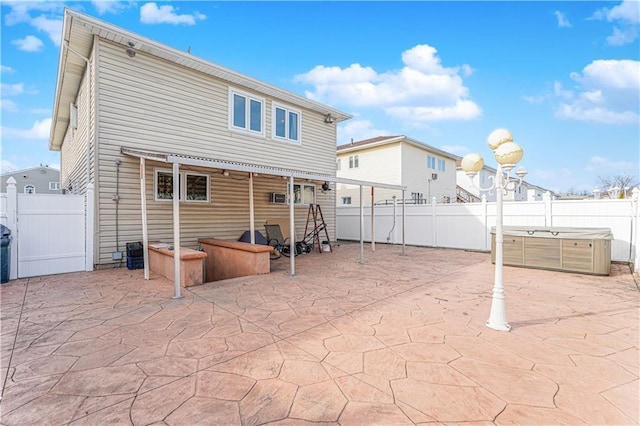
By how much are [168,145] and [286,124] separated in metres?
4.07

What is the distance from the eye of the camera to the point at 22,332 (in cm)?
331

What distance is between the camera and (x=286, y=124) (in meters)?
10.4

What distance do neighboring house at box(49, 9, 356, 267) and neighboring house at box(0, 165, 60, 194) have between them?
906 inches

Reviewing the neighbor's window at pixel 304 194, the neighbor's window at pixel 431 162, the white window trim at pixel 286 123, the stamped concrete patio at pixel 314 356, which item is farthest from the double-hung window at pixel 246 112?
the neighbor's window at pixel 431 162

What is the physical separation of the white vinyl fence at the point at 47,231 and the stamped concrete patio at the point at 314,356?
1.18 m

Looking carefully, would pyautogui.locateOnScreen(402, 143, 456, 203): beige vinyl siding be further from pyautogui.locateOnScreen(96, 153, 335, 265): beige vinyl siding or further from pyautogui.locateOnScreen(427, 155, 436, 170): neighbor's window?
pyautogui.locateOnScreen(96, 153, 335, 265): beige vinyl siding

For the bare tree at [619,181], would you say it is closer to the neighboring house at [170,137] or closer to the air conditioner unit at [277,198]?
the neighboring house at [170,137]

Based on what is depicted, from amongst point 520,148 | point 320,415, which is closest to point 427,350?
point 320,415

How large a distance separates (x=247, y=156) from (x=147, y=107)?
293 centimetres

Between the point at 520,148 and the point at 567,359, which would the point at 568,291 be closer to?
the point at 567,359

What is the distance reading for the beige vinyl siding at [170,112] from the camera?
22.6 ft

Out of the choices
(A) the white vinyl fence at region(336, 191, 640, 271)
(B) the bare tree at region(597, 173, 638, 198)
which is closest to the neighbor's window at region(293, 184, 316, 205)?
(A) the white vinyl fence at region(336, 191, 640, 271)

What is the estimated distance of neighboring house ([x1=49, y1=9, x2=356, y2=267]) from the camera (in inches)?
264

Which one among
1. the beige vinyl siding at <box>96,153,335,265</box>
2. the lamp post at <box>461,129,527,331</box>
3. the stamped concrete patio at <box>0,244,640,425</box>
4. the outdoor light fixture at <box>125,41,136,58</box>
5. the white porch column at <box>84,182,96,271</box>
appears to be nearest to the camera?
the stamped concrete patio at <box>0,244,640,425</box>
